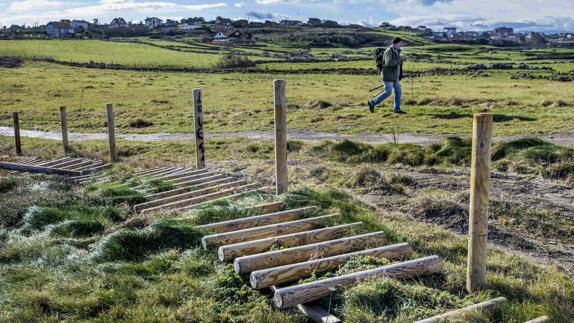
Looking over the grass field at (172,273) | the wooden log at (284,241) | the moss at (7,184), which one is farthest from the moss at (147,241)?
the moss at (7,184)

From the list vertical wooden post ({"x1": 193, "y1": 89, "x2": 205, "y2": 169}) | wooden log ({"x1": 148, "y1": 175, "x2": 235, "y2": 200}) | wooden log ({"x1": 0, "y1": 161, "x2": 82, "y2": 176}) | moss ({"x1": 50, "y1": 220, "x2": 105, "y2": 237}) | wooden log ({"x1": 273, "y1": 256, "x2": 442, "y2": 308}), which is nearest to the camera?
wooden log ({"x1": 273, "y1": 256, "x2": 442, "y2": 308})

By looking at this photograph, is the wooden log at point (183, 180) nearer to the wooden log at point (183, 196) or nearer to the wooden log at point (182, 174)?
the wooden log at point (182, 174)

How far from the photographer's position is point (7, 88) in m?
40.8

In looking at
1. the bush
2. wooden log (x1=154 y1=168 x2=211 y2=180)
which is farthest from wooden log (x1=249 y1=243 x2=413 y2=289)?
the bush

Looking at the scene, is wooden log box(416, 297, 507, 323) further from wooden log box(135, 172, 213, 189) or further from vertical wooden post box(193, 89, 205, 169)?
vertical wooden post box(193, 89, 205, 169)

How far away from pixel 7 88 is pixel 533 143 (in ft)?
128

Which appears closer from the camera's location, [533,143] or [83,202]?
[83,202]

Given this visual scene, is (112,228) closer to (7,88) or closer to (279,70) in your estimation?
(7,88)

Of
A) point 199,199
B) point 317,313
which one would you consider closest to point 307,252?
A: point 317,313

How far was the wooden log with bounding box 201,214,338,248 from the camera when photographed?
21.9 feet

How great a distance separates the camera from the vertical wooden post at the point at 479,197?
5.17 m

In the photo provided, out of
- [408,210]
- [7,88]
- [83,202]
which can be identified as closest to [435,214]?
[408,210]

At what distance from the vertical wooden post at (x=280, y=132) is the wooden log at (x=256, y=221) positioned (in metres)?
0.91

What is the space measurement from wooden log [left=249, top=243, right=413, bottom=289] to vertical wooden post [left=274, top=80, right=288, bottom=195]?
2.60 metres
